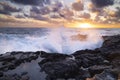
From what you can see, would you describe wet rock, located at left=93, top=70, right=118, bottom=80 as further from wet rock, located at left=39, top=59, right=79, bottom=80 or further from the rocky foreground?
wet rock, located at left=39, top=59, right=79, bottom=80

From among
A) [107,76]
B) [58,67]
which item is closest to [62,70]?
[58,67]

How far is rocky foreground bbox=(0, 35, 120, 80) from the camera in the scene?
10.3 metres

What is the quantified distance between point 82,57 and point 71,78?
3.29m

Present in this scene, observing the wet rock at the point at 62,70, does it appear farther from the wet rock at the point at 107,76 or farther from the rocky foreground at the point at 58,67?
the wet rock at the point at 107,76

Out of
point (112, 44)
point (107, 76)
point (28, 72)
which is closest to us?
point (107, 76)

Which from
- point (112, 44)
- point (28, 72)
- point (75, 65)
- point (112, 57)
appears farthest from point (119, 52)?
point (28, 72)

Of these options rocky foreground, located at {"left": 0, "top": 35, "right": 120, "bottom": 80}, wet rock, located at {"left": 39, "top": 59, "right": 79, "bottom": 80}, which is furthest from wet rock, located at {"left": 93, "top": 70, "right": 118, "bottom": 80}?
wet rock, located at {"left": 39, "top": 59, "right": 79, "bottom": 80}

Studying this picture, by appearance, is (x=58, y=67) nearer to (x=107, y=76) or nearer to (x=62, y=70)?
(x=62, y=70)

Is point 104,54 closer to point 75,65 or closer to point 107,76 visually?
point 75,65

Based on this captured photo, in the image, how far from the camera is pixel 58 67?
34.8 ft

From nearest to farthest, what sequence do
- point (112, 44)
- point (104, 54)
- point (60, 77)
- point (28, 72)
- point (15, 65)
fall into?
1. point (60, 77)
2. point (28, 72)
3. point (15, 65)
4. point (104, 54)
5. point (112, 44)

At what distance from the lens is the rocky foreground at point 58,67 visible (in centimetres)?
1026

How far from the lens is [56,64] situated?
10.9 meters

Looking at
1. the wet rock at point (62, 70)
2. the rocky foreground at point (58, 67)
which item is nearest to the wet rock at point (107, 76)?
the rocky foreground at point (58, 67)
